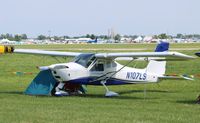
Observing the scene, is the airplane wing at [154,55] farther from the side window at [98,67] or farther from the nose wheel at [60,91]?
the nose wheel at [60,91]

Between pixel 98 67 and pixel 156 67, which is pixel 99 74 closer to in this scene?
pixel 98 67

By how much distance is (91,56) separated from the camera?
62.5ft

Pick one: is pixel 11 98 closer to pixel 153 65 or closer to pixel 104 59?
pixel 104 59

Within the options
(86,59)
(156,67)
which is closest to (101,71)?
(86,59)

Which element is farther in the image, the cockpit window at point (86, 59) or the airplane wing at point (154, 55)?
the cockpit window at point (86, 59)

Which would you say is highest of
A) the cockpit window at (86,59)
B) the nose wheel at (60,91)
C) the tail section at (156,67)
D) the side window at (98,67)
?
the cockpit window at (86,59)

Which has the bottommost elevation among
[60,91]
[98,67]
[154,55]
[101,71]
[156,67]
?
[60,91]

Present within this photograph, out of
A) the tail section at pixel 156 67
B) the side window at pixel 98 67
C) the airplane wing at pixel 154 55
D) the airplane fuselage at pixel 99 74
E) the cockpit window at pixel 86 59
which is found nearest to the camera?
the airplane wing at pixel 154 55

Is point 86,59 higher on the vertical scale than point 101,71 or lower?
higher

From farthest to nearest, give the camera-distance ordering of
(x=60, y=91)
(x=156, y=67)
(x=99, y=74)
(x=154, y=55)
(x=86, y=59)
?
(x=156, y=67) → (x=99, y=74) → (x=86, y=59) → (x=60, y=91) → (x=154, y=55)

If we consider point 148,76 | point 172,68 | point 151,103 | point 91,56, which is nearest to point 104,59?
point 91,56


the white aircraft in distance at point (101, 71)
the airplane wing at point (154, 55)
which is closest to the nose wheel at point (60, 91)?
the white aircraft in distance at point (101, 71)

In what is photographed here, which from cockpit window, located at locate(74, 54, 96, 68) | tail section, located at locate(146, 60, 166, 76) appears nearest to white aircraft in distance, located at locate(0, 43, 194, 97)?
cockpit window, located at locate(74, 54, 96, 68)

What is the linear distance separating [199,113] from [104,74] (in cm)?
710
